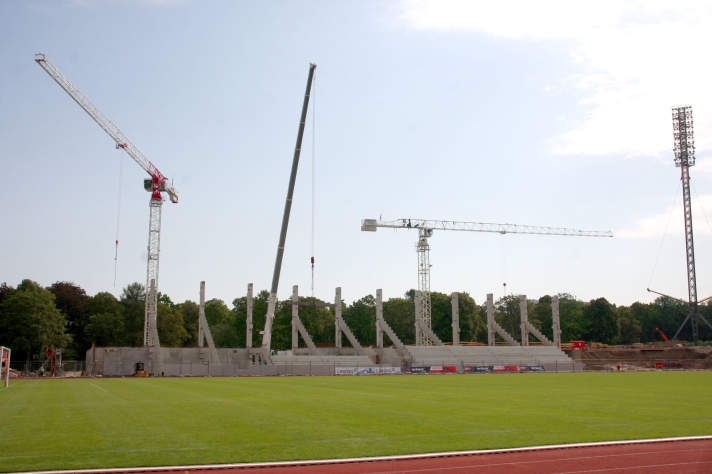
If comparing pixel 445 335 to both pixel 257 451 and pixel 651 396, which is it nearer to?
pixel 651 396

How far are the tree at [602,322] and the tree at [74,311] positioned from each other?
328 feet

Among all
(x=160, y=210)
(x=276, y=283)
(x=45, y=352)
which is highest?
(x=160, y=210)

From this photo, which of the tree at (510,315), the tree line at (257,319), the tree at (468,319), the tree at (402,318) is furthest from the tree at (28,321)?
the tree at (510,315)

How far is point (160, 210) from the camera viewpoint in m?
92.4

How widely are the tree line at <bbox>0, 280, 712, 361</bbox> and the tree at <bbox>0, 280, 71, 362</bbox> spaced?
13 centimetres

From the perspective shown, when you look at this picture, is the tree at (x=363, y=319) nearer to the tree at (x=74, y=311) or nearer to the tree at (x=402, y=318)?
the tree at (x=402, y=318)

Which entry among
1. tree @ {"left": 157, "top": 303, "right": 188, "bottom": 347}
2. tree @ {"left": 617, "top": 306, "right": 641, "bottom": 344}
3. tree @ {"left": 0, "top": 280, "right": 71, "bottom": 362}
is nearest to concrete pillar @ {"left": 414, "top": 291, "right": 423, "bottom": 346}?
tree @ {"left": 157, "top": 303, "right": 188, "bottom": 347}

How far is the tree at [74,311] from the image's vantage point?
324ft

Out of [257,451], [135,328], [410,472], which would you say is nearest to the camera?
[410,472]

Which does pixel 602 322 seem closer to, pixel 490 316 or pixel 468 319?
pixel 468 319

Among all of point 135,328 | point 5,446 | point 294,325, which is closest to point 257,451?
point 5,446

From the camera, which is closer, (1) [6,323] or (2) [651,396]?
(2) [651,396]

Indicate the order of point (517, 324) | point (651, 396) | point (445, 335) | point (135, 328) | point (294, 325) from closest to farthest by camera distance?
1. point (651, 396)
2. point (294, 325)
3. point (135, 328)
4. point (445, 335)
5. point (517, 324)

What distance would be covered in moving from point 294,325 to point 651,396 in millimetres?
63468
